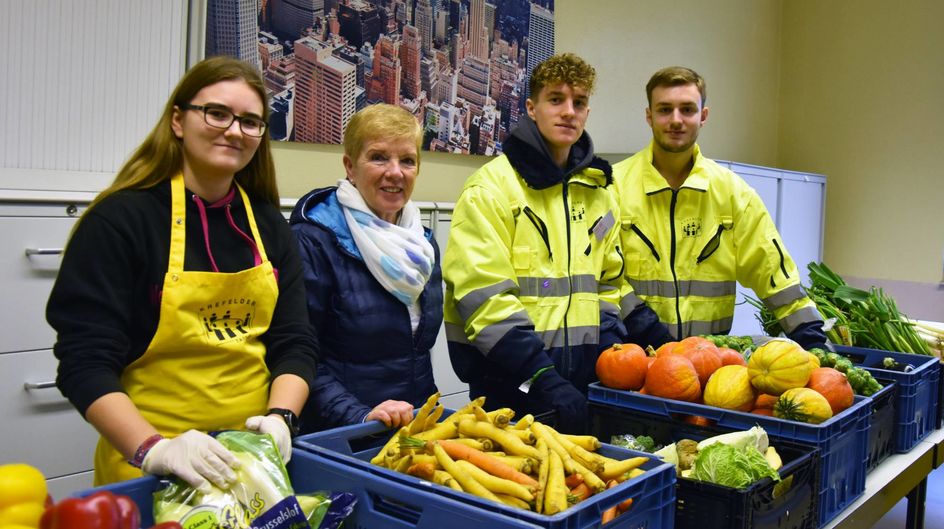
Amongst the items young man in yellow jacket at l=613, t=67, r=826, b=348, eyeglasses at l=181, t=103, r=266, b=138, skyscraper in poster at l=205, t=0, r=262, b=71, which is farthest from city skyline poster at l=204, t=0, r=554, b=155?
eyeglasses at l=181, t=103, r=266, b=138

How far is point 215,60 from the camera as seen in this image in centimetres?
151

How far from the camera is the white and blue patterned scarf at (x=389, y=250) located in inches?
72.7

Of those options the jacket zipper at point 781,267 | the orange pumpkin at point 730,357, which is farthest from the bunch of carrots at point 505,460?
the jacket zipper at point 781,267

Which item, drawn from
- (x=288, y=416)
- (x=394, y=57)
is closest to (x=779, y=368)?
(x=288, y=416)

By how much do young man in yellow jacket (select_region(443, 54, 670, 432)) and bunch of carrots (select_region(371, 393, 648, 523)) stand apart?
0.62 metres

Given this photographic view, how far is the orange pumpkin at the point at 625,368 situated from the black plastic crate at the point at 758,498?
6.9 inches

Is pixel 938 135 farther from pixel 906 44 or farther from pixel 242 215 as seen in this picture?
pixel 242 215

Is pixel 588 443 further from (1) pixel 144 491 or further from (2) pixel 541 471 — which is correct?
(1) pixel 144 491

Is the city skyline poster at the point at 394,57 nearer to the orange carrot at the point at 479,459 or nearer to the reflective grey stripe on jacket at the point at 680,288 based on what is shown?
the reflective grey stripe on jacket at the point at 680,288

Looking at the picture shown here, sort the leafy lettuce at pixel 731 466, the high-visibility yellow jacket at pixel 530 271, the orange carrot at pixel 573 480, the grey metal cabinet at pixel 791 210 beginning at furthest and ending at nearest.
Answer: the grey metal cabinet at pixel 791 210
the high-visibility yellow jacket at pixel 530 271
the leafy lettuce at pixel 731 466
the orange carrot at pixel 573 480

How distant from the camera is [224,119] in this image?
1489mm

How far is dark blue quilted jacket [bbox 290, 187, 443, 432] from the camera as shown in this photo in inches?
71.9

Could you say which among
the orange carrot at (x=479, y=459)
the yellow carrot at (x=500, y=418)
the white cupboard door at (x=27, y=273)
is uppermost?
the white cupboard door at (x=27, y=273)

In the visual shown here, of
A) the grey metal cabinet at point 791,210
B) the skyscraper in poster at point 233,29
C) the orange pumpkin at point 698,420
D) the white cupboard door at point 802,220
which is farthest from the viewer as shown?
the white cupboard door at point 802,220
